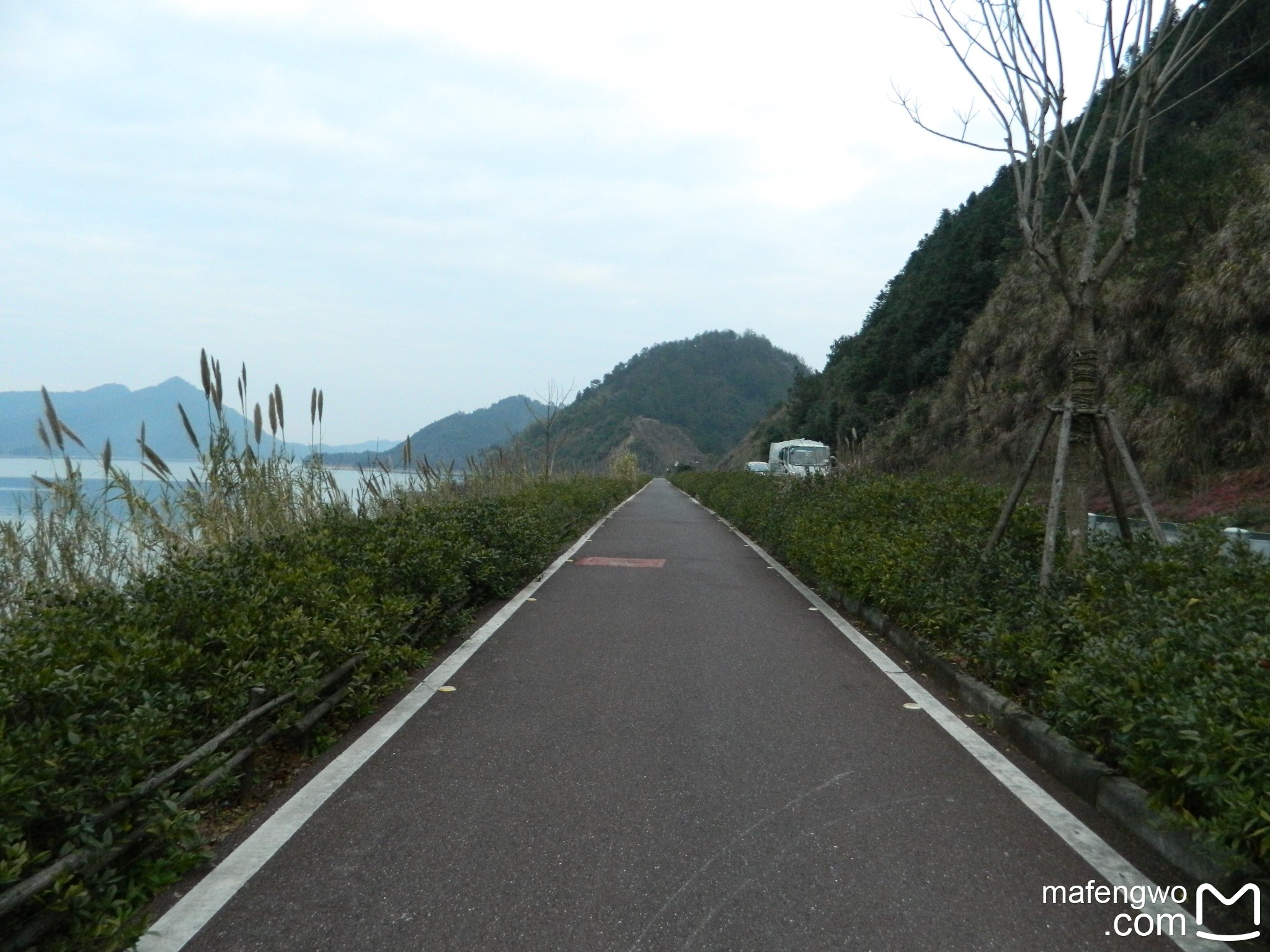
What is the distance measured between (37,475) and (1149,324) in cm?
2563

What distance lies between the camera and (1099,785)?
3961mm

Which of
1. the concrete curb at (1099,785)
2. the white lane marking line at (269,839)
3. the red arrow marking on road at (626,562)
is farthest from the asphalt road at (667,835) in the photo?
the red arrow marking on road at (626,562)

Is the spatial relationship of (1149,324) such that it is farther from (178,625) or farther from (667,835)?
(178,625)

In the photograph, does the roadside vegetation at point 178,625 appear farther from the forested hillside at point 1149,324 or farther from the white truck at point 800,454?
the white truck at point 800,454

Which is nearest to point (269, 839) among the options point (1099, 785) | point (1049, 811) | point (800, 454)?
point (1049, 811)

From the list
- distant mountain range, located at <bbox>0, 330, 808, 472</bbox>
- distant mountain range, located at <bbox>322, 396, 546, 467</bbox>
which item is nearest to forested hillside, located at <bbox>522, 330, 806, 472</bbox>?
distant mountain range, located at <bbox>0, 330, 808, 472</bbox>

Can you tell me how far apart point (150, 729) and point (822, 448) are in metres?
39.5

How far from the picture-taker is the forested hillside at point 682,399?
132 m

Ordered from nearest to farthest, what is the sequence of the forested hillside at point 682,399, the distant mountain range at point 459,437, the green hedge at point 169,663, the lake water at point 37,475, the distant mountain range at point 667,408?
the green hedge at point 169,663, the lake water at point 37,475, the distant mountain range at point 459,437, the distant mountain range at point 667,408, the forested hillside at point 682,399

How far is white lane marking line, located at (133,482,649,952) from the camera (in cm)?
287

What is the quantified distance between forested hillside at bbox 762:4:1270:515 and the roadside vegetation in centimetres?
737

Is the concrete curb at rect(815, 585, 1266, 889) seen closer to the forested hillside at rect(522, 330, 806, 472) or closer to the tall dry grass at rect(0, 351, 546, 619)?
the tall dry grass at rect(0, 351, 546, 619)

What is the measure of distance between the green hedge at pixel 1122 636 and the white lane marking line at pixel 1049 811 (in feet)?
0.93

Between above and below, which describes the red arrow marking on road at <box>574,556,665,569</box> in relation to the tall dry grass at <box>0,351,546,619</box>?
below
